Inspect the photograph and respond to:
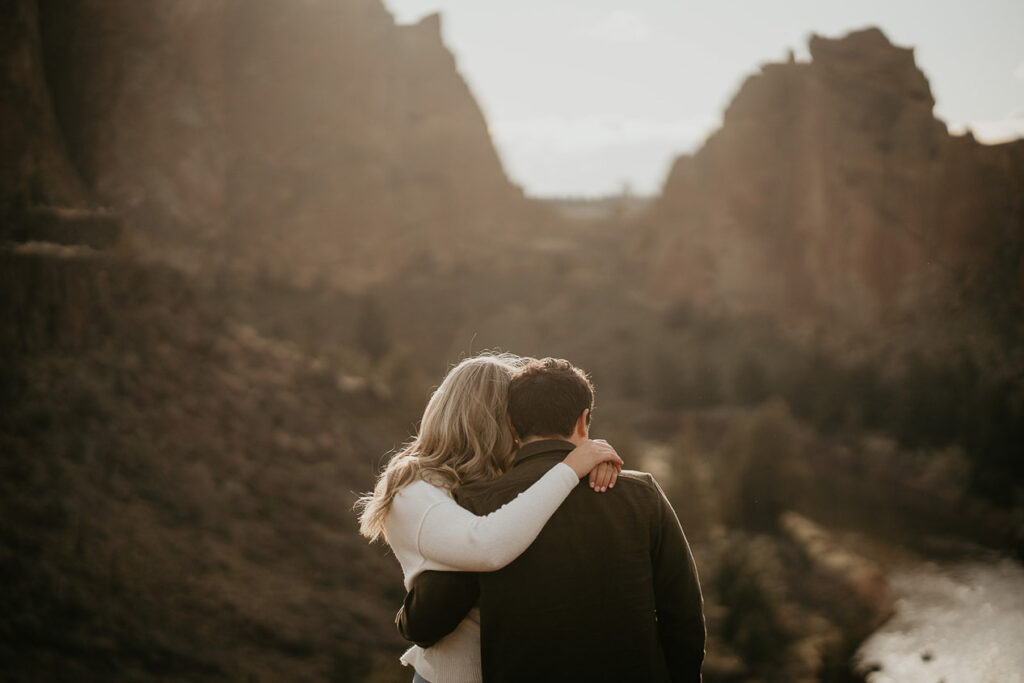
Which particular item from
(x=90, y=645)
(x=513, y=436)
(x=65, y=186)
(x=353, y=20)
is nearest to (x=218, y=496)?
(x=90, y=645)

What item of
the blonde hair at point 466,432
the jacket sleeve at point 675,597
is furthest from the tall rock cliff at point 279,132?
the jacket sleeve at point 675,597

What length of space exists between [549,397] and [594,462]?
19cm

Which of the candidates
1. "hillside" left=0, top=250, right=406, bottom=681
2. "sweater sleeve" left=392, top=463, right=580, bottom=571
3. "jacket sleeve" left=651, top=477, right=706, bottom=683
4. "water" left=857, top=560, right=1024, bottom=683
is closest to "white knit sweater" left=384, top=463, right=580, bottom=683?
"sweater sleeve" left=392, top=463, right=580, bottom=571

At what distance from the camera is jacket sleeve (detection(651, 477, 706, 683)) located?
5.79 feet

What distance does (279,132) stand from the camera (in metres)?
32.7

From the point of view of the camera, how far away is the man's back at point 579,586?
168cm

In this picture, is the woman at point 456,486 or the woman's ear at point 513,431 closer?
the woman at point 456,486

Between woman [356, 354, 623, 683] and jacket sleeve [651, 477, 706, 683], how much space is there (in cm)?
19

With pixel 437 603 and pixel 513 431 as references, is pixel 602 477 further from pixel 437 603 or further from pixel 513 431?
pixel 437 603

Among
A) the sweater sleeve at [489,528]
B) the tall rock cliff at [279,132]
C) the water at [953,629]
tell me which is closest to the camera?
the sweater sleeve at [489,528]

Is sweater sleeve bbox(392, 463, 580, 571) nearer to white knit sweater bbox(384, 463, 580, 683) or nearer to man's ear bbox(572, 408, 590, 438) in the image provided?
white knit sweater bbox(384, 463, 580, 683)

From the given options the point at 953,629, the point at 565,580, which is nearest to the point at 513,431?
the point at 565,580

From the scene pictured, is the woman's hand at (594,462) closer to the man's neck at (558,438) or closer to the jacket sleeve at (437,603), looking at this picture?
the man's neck at (558,438)

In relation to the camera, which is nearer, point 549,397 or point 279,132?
point 549,397
